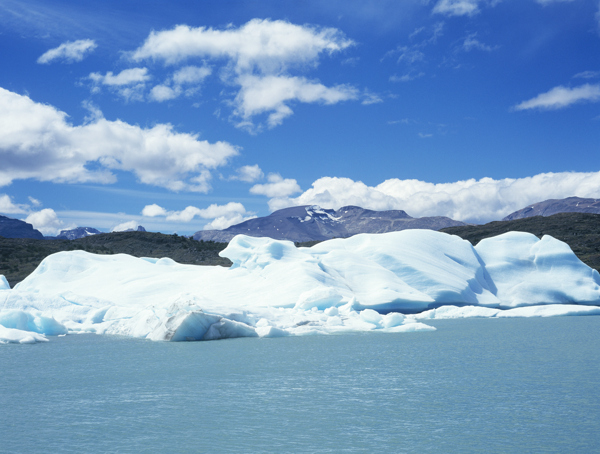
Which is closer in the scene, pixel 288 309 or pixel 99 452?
pixel 99 452

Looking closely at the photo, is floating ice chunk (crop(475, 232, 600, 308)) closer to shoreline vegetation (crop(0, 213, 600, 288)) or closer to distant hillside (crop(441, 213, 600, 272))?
shoreline vegetation (crop(0, 213, 600, 288))

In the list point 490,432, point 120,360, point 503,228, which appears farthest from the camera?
point 503,228

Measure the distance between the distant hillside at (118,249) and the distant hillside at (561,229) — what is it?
31683mm

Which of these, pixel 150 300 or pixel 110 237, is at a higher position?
pixel 110 237

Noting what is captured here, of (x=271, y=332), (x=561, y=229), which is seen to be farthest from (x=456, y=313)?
(x=561, y=229)

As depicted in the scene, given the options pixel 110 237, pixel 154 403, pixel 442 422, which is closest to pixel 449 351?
pixel 442 422

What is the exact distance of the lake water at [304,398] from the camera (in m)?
5.45

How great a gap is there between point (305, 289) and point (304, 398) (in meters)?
11.5

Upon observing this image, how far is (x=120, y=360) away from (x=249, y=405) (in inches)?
189

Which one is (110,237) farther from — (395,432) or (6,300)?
(395,432)

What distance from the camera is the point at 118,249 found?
54.1 meters

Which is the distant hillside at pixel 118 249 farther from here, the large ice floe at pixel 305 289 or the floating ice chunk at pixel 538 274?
the floating ice chunk at pixel 538 274

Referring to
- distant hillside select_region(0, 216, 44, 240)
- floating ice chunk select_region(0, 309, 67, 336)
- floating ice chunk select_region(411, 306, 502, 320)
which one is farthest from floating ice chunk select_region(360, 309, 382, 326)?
distant hillside select_region(0, 216, 44, 240)

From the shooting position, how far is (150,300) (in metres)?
20.1
